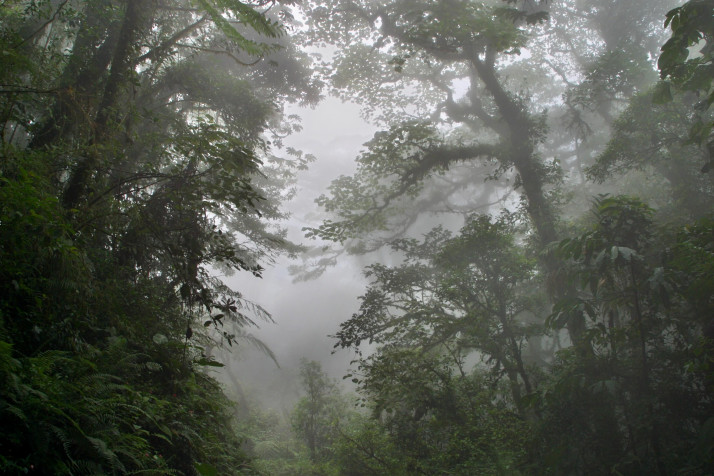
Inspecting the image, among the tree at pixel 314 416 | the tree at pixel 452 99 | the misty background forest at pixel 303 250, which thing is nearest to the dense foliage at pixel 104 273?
the misty background forest at pixel 303 250

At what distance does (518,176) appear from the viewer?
1105cm

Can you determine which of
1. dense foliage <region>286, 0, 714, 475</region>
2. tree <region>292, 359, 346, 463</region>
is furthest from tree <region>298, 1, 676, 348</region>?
tree <region>292, 359, 346, 463</region>

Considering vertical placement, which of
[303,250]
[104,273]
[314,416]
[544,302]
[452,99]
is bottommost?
[314,416]

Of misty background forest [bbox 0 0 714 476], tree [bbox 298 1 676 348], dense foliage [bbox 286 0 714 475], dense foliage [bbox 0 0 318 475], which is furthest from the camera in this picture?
tree [bbox 298 1 676 348]

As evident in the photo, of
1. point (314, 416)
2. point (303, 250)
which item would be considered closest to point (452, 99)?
point (303, 250)

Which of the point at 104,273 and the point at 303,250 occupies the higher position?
the point at 303,250

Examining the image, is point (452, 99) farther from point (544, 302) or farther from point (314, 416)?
point (314, 416)

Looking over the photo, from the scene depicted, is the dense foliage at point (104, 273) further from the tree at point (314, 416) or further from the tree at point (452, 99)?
the tree at point (314, 416)

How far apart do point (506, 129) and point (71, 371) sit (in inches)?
514

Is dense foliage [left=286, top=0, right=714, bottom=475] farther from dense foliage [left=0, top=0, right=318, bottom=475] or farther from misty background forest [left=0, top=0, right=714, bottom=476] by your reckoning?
dense foliage [left=0, top=0, right=318, bottom=475]

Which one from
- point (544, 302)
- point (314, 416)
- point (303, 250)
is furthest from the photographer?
point (303, 250)

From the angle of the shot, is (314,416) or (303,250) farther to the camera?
(303,250)

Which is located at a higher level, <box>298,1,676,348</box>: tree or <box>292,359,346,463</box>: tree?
<box>298,1,676,348</box>: tree

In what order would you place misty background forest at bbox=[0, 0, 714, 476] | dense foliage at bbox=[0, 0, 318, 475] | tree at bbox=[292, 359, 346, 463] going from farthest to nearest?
1. tree at bbox=[292, 359, 346, 463]
2. misty background forest at bbox=[0, 0, 714, 476]
3. dense foliage at bbox=[0, 0, 318, 475]
